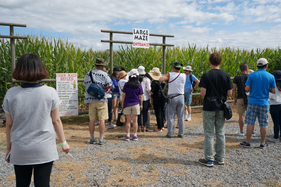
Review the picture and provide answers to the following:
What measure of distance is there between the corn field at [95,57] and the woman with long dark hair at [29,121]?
20.6 feet

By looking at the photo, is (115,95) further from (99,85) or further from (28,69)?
(28,69)

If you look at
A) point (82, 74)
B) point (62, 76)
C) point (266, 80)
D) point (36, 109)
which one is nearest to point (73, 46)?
point (82, 74)

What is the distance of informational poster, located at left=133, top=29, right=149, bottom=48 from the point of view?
802cm

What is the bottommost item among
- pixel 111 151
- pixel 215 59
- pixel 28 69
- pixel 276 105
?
pixel 111 151

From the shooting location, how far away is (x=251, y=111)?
5.29 meters

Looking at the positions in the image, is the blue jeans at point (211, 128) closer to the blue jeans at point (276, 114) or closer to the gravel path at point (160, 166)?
the gravel path at point (160, 166)

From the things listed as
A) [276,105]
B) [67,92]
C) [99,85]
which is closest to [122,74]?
[99,85]

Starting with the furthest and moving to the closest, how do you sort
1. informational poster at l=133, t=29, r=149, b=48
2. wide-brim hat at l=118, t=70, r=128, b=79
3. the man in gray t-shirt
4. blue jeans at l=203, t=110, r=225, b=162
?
informational poster at l=133, t=29, r=149, b=48 < wide-brim hat at l=118, t=70, r=128, b=79 < the man in gray t-shirt < blue jeans at l=203, t=110, r=225, b=162

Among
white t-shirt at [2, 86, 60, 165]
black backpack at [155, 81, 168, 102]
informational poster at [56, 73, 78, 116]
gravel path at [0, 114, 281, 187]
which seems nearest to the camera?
white t-shirt at [2, 86, 60, 165]

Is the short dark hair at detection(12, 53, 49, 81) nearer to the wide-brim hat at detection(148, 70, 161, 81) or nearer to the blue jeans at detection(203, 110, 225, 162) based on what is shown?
the blue jeans at detection(203, 110, 225, 162)

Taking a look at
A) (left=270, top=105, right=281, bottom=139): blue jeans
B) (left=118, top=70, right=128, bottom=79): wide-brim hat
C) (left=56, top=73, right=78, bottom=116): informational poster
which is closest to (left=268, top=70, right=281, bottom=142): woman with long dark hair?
(left=270, top=105, right=281, bottom=139): blue jeans

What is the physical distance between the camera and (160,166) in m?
4.26

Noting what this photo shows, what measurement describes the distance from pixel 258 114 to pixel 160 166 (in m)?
2.63

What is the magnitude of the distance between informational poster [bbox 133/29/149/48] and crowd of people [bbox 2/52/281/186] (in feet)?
4.58
